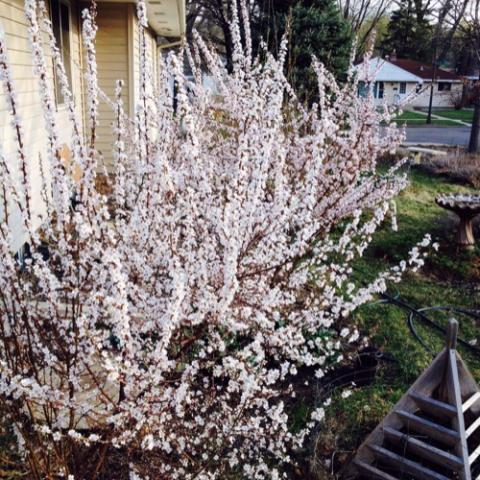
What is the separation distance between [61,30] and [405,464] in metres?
7.40

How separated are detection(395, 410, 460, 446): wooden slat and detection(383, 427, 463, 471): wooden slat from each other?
0.06m

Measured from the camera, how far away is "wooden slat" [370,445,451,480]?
9.94 feet

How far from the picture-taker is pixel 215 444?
3.30 metres

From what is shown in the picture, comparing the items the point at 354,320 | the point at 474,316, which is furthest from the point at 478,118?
the point at 354,320

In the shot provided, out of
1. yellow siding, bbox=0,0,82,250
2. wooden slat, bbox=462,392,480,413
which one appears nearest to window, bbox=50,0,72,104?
yellow siding, bbox=0,0,82,250

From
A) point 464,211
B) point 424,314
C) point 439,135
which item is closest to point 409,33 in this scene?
point 439,135

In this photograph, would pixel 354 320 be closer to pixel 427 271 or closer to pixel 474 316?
pixel 474 316

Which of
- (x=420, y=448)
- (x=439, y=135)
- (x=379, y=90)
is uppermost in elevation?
(x=420, y=448)

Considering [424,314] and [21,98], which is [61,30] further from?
[424,314]

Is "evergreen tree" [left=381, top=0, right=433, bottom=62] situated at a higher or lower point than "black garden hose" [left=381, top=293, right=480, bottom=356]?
higher

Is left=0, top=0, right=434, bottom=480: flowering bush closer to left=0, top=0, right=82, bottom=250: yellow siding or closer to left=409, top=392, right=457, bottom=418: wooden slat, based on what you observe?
left=409, top=392, right=457, bottom=418: wooden slat

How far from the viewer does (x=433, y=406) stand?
10.3 feet

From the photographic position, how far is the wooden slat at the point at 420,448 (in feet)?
9.77

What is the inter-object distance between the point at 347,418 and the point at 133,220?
6.74 ft
